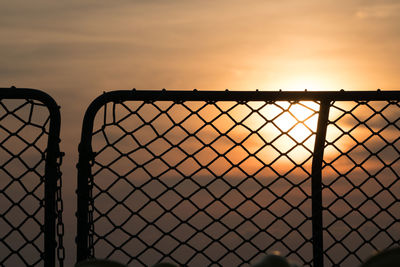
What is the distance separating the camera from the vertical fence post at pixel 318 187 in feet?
9.89

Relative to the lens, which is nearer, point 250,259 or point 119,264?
point 119,264

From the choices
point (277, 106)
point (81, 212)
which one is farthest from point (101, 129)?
point (277, 106)

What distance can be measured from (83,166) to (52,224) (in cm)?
33

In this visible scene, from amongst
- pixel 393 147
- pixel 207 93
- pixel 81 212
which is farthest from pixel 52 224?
pixel 393 147

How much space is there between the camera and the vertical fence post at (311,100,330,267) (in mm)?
3014

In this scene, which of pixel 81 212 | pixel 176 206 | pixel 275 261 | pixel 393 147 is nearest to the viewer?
pixel 275 261

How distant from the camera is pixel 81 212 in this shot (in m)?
2.74

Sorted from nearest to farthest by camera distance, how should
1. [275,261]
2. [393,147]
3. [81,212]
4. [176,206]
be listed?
[275,261] < [81,212] < [176,206] < [393,147]

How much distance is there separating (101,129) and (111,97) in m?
0.17

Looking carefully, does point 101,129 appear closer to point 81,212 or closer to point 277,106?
point 81,212

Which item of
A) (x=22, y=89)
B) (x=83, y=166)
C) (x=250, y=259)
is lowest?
(x=250, y=259)

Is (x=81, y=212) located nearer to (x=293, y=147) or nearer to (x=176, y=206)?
(x=176, y=206)

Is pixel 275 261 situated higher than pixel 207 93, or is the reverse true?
pixel 207 93

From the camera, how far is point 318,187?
9.95ft
